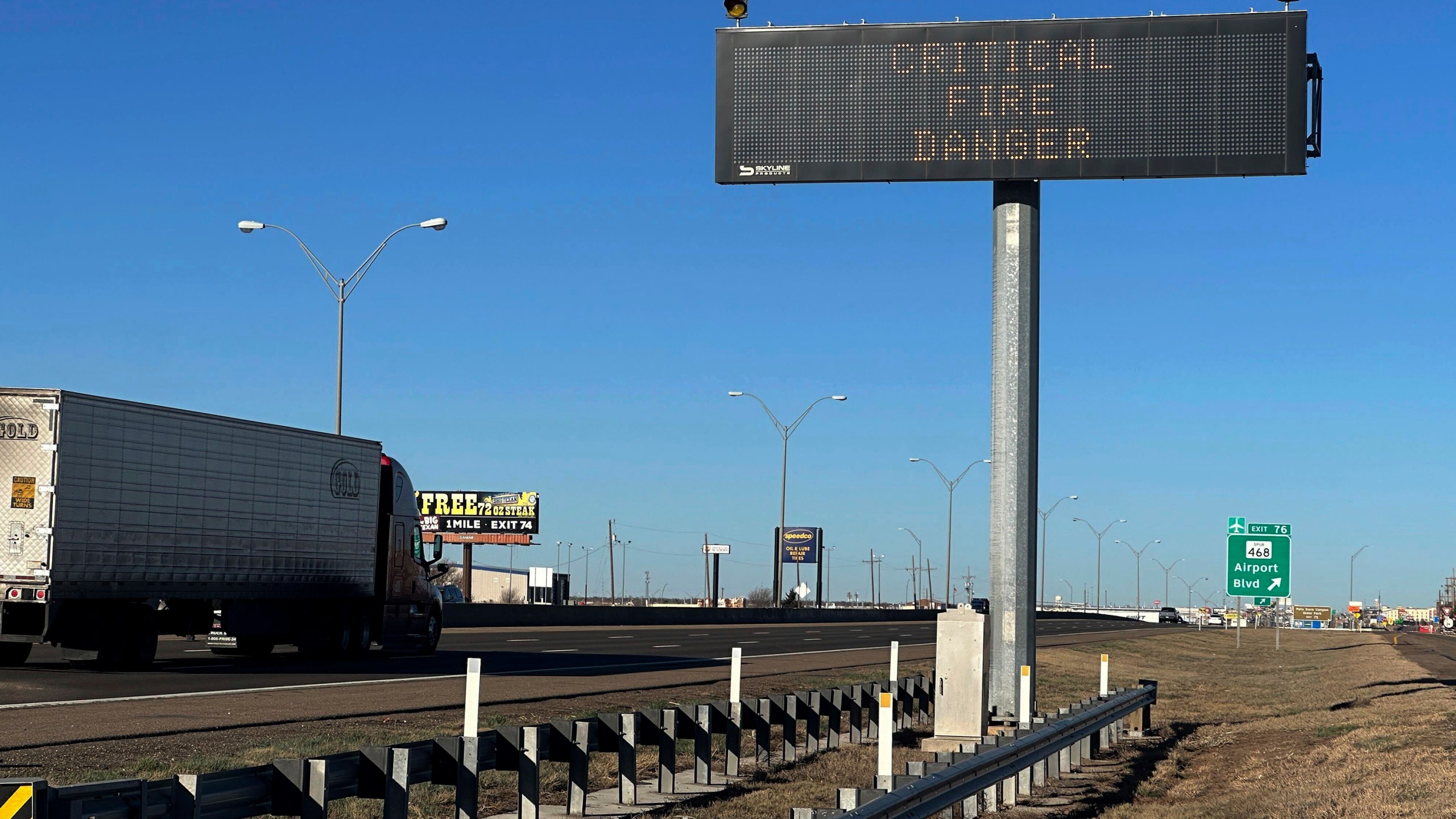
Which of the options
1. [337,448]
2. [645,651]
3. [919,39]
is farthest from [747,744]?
[645,651]

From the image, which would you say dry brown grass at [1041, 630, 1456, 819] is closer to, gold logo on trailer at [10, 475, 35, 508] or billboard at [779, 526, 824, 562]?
gold logo on trailer at [10, 475, 35, 508]

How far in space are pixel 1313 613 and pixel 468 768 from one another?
521 feet

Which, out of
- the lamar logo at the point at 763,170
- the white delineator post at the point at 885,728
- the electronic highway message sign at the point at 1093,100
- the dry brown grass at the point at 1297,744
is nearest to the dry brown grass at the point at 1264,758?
the dry brown grass at the point at 1297,744

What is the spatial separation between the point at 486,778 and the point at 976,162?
10281mm

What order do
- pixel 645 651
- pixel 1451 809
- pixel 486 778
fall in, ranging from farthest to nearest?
pixel 645 651 < pixel 486 778 < pixel 1451 809

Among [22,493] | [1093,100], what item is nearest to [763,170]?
[1093,100]

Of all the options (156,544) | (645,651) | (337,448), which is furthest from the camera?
(645,651)

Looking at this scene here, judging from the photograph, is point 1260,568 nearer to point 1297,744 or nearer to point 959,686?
point 1297,744

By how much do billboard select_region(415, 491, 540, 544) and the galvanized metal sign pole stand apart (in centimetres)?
9530

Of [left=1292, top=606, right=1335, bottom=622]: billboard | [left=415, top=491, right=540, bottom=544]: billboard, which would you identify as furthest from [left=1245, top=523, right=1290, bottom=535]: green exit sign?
[left=1292, top=606, right=1335, bottom=622]: billboard

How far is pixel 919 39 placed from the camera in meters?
20.1

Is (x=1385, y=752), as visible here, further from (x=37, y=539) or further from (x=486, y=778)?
(x=37, y=539)

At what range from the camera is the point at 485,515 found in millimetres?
114188

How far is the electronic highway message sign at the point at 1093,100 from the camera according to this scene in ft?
64.0
